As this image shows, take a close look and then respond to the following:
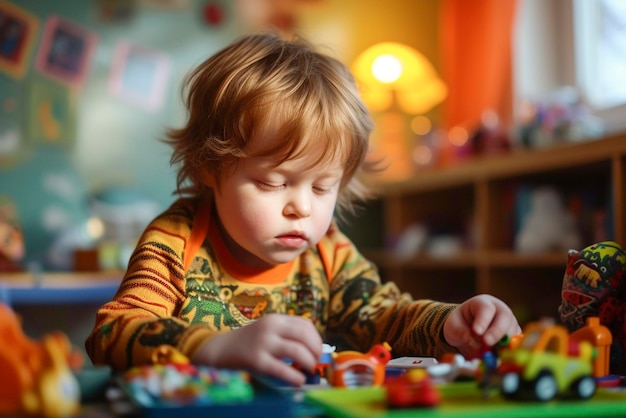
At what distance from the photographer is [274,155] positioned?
2.83ft

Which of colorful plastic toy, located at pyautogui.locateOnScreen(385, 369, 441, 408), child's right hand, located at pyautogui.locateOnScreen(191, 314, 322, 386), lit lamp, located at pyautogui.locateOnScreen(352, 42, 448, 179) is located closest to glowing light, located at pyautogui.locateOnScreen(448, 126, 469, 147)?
lit lamp, located at pyautogui.locateOnScreen(352, 42, 448, 179)

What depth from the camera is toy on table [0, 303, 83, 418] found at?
1.47 feet

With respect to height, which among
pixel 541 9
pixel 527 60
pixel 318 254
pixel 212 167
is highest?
pixel 541 9

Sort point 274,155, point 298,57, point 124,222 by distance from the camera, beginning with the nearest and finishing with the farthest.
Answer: point 274,155
point 298,57
point 124,222

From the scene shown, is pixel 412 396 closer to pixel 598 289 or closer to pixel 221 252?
pixel 598 289

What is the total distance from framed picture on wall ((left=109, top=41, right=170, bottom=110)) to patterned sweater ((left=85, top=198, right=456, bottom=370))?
2299 millimetres

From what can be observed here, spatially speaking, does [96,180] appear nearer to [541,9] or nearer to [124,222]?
[124,222]

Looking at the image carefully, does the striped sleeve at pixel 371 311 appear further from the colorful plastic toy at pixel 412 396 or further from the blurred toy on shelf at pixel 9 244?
the blurred toy on shelf at pixel 9 244

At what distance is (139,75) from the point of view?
10.6 feet

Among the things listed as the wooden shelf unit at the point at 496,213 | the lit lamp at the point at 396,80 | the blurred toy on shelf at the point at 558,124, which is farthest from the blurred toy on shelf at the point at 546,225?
the lit lamp at the point at 396,80

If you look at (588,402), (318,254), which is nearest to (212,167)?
(318,254)

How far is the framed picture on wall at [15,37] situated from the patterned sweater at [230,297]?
2.37 m

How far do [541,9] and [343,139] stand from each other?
2286 mm

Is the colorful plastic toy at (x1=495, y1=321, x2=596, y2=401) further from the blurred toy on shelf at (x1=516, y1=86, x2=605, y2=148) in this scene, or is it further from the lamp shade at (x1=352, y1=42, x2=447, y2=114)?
the lamp shade at (x1=352, y1=42, x2=447, y2=114)
